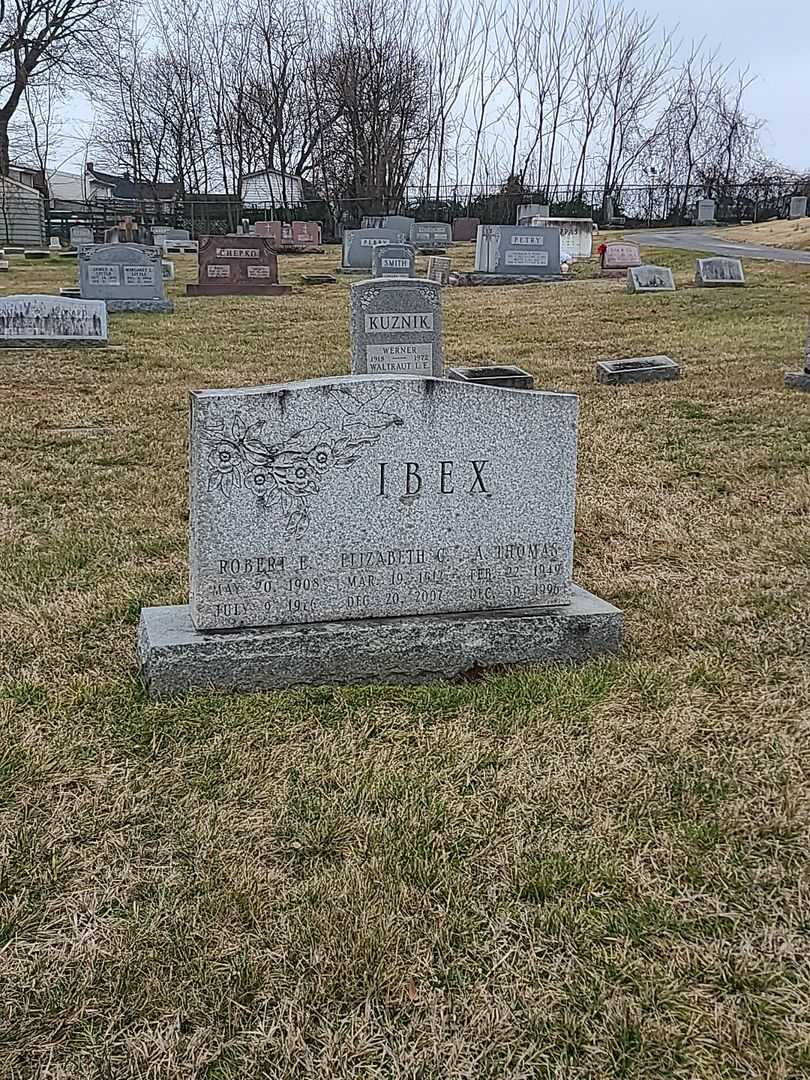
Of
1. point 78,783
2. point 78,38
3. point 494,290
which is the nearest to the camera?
point 78,783

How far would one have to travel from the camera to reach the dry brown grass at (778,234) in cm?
2902

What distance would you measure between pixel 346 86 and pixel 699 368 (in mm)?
41604

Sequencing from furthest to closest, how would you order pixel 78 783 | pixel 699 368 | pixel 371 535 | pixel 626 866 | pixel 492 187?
1. pixel 492 187
2. pixel 699 368
3. pixel 371 535
4. pixel 78 783
5. pixel 626 866

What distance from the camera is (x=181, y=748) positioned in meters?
3.08

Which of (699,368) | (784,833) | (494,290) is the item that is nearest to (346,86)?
(494,290)

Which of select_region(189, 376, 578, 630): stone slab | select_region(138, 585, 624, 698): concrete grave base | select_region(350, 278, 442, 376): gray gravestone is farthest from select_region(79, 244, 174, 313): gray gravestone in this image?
select_region(189, 376, 578, 630): stone slab

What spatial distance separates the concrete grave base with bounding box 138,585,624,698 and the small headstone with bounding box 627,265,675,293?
16054mm

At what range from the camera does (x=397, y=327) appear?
364 inches

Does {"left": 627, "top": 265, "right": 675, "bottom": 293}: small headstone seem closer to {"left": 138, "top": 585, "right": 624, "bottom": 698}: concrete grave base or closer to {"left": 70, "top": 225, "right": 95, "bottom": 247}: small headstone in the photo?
{"left": 138, "top": 585, "right": 624, "bottom": 698}: concrete grave base

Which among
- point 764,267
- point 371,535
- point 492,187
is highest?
point 492,187

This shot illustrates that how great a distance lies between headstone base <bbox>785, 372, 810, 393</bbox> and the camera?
361 inches

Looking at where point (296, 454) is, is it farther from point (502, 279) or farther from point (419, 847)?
point (502, 279)

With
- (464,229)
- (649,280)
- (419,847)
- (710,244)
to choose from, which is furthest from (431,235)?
(419,847)

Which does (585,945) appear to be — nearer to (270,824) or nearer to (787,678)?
(270,824)
